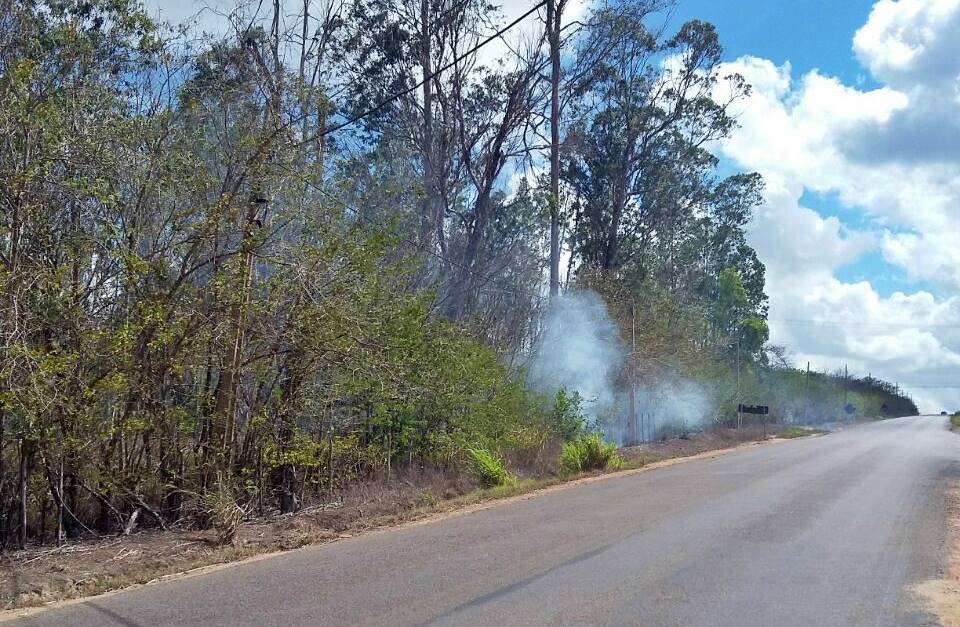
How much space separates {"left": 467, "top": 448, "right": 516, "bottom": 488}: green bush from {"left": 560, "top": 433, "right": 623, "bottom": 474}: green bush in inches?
145

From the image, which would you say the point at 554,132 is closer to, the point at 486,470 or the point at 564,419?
the point at 564,419

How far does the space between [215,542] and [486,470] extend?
25.8ft

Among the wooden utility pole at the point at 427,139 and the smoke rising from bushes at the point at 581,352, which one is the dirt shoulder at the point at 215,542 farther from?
the wooden utility pole at the point at 427,139

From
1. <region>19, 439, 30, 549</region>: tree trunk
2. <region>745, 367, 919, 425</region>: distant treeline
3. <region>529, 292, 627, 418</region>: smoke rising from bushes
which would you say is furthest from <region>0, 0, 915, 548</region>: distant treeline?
<region>745, 367, 919, 425</region>: distant treeline

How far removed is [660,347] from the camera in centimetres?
3588

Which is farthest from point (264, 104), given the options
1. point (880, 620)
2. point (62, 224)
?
point (880, 620)

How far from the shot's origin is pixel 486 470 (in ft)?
59.3

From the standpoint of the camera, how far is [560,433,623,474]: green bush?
71.8ft

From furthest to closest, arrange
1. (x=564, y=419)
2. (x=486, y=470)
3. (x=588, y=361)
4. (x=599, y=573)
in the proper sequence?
(x=588, y=361) → (x=564, y=419) → (x=486, y=470) → (x=599, y=573)

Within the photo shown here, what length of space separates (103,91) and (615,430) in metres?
26.6

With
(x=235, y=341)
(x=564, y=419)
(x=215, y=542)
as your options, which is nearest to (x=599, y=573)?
(x=215, y=542)

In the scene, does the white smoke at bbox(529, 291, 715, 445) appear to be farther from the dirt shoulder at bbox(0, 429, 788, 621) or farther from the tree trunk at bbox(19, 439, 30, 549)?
the tree trunk at bbox(19, 439, 30, 549)

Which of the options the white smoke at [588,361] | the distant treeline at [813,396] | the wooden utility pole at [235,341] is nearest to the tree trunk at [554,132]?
the white smoke at [588,361]

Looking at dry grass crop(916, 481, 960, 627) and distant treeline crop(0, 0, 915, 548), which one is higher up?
distant treeline crop(0, 0, 915, 548)
